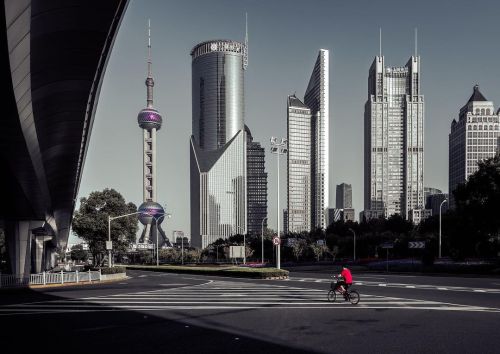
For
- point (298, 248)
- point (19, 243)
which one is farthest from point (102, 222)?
point (298, 248)

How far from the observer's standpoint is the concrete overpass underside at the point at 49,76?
31.6ft

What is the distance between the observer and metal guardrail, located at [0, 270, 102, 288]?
3297cm

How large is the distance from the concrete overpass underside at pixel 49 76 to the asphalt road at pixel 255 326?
6.31 meters

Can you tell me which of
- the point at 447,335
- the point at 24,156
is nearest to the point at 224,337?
the point at 447,335

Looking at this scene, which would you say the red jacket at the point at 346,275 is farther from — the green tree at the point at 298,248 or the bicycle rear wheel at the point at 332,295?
the green tree at the point at 298,248

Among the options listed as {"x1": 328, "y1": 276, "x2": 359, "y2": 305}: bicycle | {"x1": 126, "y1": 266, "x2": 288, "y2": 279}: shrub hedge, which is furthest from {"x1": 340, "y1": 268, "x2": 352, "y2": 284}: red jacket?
{"x1": 126, "y1": 266, "x2": 288, "y2": 279}: shrub hedge

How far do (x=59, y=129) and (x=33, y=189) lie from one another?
12143mm

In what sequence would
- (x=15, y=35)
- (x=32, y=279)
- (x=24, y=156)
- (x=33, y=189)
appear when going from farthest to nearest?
(x=32, y=279), (x=33, y=189), (x=24, y=156), (x=15, y=35)

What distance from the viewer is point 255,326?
537 inches

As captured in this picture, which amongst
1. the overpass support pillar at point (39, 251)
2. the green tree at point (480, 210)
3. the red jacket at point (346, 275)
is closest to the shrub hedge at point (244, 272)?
the red jacket at point (346, 275)

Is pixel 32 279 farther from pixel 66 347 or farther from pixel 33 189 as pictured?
pixel 66 347

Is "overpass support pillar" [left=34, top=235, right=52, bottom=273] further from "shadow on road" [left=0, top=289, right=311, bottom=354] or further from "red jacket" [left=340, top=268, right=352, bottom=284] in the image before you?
"red jacket" [left=340, top=268, right=352, bottom=284]

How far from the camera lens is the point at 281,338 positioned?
11.8 metres

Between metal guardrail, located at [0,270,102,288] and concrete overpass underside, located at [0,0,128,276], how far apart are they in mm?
10453
